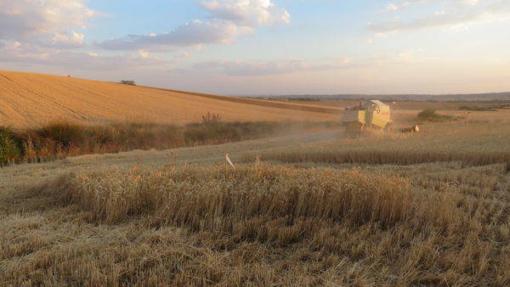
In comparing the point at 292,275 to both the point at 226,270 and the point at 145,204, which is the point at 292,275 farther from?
the point at 145,204

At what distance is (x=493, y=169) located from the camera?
33.4 feet

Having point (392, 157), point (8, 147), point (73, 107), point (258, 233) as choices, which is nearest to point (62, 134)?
point (8, 147)

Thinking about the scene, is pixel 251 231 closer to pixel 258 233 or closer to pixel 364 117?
pixel 258 233

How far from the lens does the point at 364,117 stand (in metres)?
27.1

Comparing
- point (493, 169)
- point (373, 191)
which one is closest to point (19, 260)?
point (373, 191)

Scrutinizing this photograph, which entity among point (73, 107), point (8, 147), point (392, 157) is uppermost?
point (392, 157)

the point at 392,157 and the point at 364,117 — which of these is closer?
the point at 392,157

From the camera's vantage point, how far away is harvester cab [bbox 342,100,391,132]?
26656mm

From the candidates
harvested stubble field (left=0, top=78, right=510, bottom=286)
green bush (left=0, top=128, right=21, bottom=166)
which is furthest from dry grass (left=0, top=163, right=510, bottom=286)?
green bush (left=0, top=128, right=21, bottom=166)

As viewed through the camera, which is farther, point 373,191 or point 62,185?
point 62,185

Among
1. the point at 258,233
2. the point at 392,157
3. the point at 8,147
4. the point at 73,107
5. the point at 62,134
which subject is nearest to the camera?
the point at 258,233

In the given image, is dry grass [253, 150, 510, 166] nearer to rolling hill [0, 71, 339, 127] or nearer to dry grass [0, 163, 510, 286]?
dry grass [0, 163, 510, 286]

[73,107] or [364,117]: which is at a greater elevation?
[364,117]

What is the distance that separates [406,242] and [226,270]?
7.32 feet
